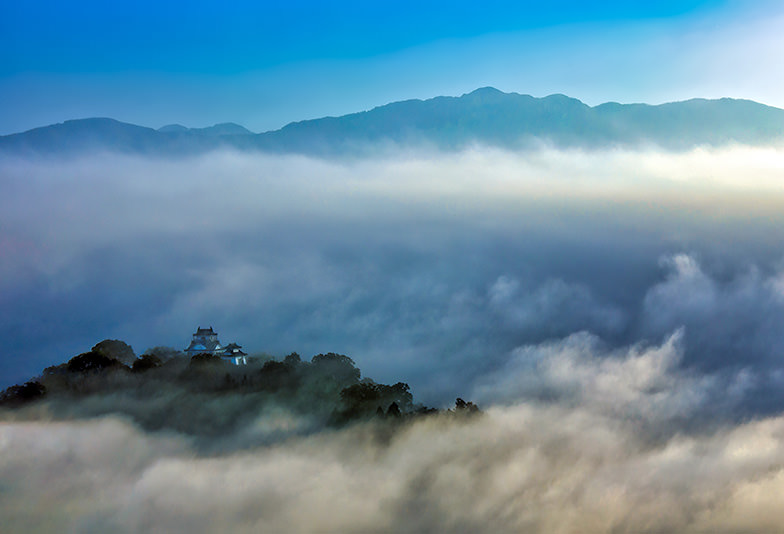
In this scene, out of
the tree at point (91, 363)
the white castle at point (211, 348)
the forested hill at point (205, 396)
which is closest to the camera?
the forested hill at point (205, 396)

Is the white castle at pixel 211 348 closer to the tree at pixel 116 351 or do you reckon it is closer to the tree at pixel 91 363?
the tree at pixel 116 351

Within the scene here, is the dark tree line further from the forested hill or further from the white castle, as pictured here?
the white castle

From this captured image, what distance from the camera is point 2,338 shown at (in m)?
164

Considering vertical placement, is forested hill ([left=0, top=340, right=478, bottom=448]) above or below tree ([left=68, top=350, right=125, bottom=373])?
below

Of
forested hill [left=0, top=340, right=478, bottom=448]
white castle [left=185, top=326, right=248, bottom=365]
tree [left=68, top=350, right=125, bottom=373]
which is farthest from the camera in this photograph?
white castle [left=185, top=326, right=248, bottom=365]

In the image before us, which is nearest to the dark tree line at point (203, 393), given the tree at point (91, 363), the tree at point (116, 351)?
the tree at point (91, 363)

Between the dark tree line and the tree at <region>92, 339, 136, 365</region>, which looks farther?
the tree at <region>92, 339, 136, 365</region>

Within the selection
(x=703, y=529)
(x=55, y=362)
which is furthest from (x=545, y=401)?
(x=55, y=362)

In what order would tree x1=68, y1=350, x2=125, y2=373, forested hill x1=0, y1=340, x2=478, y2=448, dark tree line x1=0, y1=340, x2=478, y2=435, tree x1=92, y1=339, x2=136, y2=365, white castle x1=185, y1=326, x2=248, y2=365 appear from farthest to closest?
white castle x1=185, y1=326, x2=248, y2=365, tree x1=92, y1=339, x2=136, y2=365, tree x1=68, y1=350, x2=125, y2=373, dark tree line x1=0, y1=340, x2=478, y2=435, forested hill x1=0, y1=340, x2=478, y2=448

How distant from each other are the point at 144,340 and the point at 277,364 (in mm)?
126516

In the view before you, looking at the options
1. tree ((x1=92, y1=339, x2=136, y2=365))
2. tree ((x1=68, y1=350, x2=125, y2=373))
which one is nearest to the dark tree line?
tree ((x1=68, y1=350, x2=125, y2=373))

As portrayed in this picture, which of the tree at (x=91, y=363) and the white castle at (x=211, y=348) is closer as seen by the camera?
the tree at (x=91, y=363)

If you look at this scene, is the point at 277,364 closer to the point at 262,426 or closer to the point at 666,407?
the point at 262,426

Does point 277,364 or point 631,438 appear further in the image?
point 631,438
